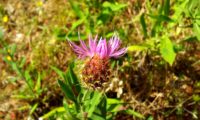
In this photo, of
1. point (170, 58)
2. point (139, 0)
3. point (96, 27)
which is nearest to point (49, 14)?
point (96, 27)

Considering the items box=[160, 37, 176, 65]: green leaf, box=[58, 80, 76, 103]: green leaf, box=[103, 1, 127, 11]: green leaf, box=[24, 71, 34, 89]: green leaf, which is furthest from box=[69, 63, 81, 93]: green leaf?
box=[103, 1, 127, 11]: green leaf

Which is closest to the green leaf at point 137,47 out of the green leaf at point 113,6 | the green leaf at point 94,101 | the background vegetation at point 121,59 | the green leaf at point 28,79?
the background vegetation at point 121,59

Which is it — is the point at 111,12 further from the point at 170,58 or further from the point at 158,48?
the point at 170,58

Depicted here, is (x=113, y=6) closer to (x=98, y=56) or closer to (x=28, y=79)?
(x=28, y=79)

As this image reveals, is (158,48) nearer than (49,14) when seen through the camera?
Yes

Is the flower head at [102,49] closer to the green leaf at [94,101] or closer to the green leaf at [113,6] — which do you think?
the green leaf at [94,101]

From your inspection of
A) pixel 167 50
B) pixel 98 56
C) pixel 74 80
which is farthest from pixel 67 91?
pixel 167 50

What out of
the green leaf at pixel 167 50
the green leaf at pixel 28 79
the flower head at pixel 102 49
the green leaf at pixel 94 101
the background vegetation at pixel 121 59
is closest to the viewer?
the flower head at pixel 102 49
